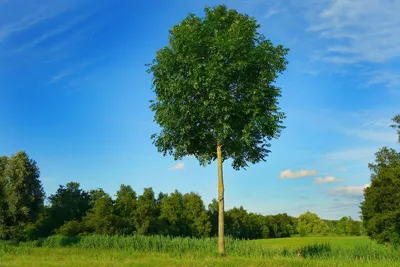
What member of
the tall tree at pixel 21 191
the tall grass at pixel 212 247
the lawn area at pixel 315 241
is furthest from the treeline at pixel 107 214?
the lawn area at pixel 315 241

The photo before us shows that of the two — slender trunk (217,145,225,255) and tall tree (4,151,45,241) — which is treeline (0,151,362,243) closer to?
tall tree (4,151,45,241)

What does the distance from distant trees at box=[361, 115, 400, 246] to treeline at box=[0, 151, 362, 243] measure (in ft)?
101

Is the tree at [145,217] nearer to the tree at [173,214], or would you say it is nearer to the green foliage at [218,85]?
the tree at [173,214]

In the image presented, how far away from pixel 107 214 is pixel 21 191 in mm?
19017

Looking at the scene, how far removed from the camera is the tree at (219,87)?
17.4 meters

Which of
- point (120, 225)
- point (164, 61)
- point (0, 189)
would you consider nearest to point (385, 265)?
point (164, 61)

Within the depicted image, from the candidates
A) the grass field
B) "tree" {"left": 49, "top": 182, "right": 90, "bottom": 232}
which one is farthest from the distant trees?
"tree" {"left": 49, "top": 182, "right": 90, "bottom": 232}

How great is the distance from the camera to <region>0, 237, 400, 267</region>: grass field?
15.9m

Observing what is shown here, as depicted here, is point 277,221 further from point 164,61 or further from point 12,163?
point 164,61

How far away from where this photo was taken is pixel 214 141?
63.9 ft

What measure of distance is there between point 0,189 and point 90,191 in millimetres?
46811

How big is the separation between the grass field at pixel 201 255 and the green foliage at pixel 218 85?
17.6 feet

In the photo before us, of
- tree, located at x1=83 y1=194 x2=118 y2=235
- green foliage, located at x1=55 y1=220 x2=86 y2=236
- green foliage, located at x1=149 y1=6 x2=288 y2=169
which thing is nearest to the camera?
green foliage, located at x1=149 y1=6 x2=288 y2=169

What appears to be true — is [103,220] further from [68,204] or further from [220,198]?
[220,198]
